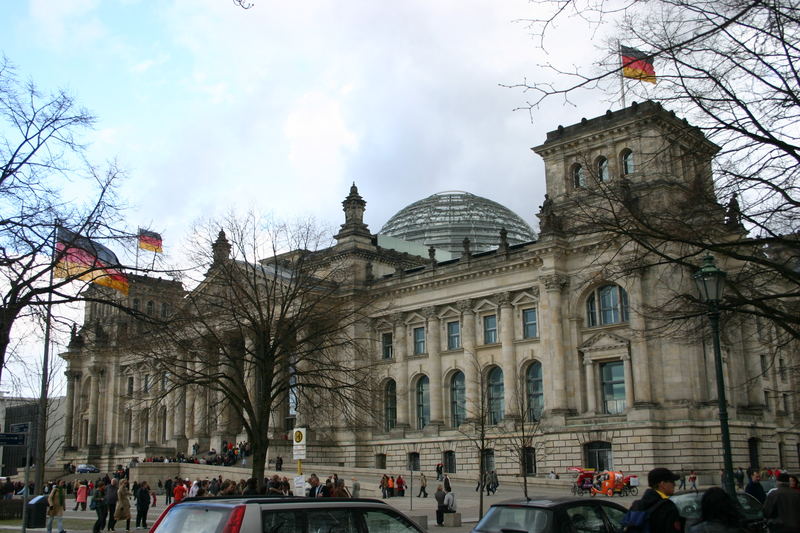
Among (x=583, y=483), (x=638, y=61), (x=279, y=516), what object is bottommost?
(x=583, y=483)

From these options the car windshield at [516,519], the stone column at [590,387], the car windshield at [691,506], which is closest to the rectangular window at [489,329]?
the stone column at [590,387]

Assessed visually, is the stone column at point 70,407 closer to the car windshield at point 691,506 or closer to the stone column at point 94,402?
the stone column at point 94,402

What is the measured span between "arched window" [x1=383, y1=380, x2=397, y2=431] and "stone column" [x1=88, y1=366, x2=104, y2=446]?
118 feet

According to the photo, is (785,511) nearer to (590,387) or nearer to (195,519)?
(195,519)

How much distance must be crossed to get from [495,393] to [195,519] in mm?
49820

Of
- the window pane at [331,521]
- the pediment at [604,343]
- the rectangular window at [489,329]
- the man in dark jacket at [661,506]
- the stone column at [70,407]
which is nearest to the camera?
the man in dark jacket at [661,506]

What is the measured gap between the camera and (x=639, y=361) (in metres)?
49.8

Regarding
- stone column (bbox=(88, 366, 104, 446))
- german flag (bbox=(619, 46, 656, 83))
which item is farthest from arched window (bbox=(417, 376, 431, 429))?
german flag (bbox=(619, 46, 656, 83))

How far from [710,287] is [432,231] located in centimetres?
7197

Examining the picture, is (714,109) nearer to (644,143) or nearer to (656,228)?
(656,228)

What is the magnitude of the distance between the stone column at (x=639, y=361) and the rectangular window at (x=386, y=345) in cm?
2083

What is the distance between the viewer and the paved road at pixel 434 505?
31.8 meters

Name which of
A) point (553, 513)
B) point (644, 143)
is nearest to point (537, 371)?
point (644, 143)

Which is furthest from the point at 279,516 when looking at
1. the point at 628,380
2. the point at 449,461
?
the point at 449,461
